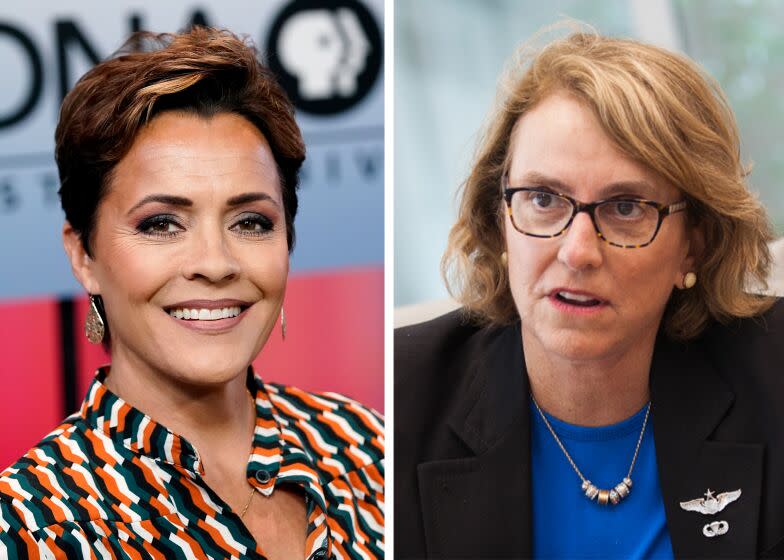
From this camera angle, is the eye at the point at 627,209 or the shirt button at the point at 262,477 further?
the shirt button at the point at 262,477

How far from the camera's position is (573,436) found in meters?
2.27

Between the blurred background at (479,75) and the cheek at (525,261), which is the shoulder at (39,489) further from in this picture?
the cheek at (525,261)

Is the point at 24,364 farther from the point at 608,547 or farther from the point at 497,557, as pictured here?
the point at 608,547

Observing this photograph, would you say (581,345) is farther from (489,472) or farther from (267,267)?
(267,267)

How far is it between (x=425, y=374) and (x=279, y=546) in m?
0.51

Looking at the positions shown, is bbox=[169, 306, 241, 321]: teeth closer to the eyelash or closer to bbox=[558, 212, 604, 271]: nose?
the eyelash

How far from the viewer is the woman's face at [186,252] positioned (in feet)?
6.98

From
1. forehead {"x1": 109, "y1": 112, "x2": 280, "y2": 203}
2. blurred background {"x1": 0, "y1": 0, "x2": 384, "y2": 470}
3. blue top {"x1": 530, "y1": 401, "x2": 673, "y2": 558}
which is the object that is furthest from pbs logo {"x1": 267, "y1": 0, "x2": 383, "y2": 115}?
blue top {"x1": 530, "y1": 401, "x2": 673, "y2": 558}

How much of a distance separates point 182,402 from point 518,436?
75cm

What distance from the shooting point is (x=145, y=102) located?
209 cm

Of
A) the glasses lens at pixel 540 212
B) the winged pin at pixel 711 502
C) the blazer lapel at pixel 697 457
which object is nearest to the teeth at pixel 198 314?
the glasses lens at pixel 540 212

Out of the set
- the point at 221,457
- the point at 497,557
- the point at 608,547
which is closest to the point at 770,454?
the point at 608,547

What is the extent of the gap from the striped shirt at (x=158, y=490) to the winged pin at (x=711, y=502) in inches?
28.1

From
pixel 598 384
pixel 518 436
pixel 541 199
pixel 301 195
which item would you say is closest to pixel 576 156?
pixel 541 199
